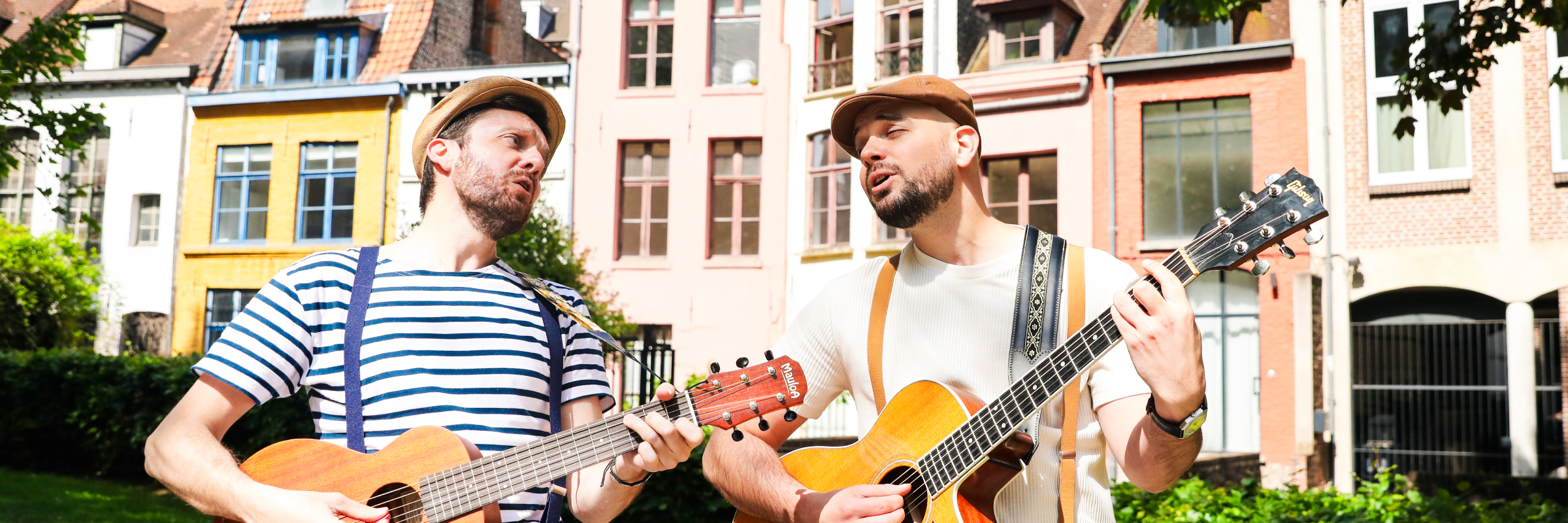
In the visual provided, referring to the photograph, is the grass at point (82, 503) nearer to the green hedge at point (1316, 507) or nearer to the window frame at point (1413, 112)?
the green hedge at point (1316, 507)

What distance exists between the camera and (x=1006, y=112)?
57.5 ft

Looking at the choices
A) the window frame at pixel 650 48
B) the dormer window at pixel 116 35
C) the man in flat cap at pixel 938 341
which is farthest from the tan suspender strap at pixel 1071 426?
the dormer window at pixel 116 35

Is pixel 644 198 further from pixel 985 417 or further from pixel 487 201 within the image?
pixel 985 417

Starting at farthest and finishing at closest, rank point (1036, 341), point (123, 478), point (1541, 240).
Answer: point (1541, 240)
point (123, 478)
point (1036, 341)

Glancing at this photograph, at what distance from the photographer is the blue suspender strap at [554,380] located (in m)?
2.68

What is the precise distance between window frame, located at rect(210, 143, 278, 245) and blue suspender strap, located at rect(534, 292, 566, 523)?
2245cm

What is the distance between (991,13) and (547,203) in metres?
8.36

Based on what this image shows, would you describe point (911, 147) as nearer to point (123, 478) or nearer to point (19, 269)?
point (123, 478)

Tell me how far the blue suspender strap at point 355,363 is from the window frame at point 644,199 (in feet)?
56.9

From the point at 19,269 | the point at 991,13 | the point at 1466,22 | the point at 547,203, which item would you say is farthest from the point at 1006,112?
the point at 19,269

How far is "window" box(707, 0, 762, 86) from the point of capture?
66.1ft

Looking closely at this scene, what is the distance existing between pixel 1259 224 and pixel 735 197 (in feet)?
57.9

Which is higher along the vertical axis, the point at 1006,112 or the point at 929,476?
the point at 1006,112

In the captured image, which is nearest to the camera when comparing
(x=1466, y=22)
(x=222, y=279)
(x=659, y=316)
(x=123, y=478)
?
(x=1466, y=22)
